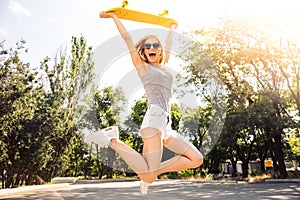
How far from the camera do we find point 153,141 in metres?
3.07

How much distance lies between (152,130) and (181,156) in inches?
18.0

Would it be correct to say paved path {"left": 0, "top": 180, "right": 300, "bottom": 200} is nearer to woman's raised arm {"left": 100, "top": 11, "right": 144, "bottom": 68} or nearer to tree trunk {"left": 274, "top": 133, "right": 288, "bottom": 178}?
tree trunk {"left": 274, "top": 133, "right": 288, "bottom": 178}

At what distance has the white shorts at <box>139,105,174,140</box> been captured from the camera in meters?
3.08

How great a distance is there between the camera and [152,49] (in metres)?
3.34

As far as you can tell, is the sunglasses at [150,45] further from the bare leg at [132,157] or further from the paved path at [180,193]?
the paved path at [180,193]

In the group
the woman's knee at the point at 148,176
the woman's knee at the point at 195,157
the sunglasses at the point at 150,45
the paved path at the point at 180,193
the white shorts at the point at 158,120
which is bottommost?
the paved path at the point at 180,193

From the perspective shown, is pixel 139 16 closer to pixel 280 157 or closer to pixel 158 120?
pixel 158 120

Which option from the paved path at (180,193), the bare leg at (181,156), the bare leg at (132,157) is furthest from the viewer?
the paved path at (180,193)

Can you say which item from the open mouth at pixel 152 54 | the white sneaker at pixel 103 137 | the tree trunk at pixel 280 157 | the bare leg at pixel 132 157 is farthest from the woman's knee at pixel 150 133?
the tree trunk at pixel 280 157

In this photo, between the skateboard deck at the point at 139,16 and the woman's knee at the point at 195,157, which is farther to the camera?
the woman's knee at the point at 195,157

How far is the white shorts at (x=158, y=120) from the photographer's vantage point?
3.08 m

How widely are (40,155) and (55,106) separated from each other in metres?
3.32

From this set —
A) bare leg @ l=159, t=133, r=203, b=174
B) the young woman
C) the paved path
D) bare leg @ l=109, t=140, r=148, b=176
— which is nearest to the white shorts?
the young woman

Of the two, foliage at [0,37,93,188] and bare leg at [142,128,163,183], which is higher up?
foliage at [0,37,93,188]
